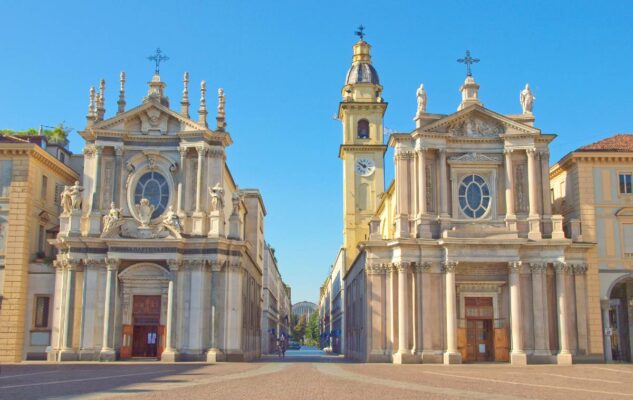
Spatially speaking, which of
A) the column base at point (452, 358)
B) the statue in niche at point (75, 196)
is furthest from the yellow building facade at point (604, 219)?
the statue in niche at point (75, 196)

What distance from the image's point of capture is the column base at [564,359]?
4738 centimetres

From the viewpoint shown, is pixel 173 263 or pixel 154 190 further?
pixel 154 190

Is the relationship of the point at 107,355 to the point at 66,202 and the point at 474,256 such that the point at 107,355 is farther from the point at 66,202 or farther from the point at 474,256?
the point at 474,256

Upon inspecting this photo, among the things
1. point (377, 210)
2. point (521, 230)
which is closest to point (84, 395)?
point (521, 230)

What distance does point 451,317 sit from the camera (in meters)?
47.9

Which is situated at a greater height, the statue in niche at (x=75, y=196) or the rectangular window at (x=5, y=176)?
the rectangular window at (x=5, y=176)

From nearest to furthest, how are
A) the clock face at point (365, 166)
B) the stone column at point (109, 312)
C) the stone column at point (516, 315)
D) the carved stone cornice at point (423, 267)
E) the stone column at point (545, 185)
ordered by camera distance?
the stone column at point (109, 312), the stone column at point (516, 315), the carved stone cornice at point (423, 267), the stone column at point (545, 185), the clock face at point (365, 166)

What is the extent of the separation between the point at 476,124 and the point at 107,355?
1144 inches

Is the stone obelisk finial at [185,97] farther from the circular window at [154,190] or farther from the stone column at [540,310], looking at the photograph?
the stone column at [540,310]

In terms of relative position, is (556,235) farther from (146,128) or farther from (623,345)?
(146,128)

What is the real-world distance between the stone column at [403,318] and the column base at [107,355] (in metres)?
18.0

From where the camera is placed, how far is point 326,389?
2520 cm

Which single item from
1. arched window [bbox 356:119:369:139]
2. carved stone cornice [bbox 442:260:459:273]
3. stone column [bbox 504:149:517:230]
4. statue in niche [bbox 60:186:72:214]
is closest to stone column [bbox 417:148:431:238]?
carved stone cornice [bbox 442:260:459:273]

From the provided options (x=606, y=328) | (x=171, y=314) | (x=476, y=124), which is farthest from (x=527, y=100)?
(x=171, y=314)
